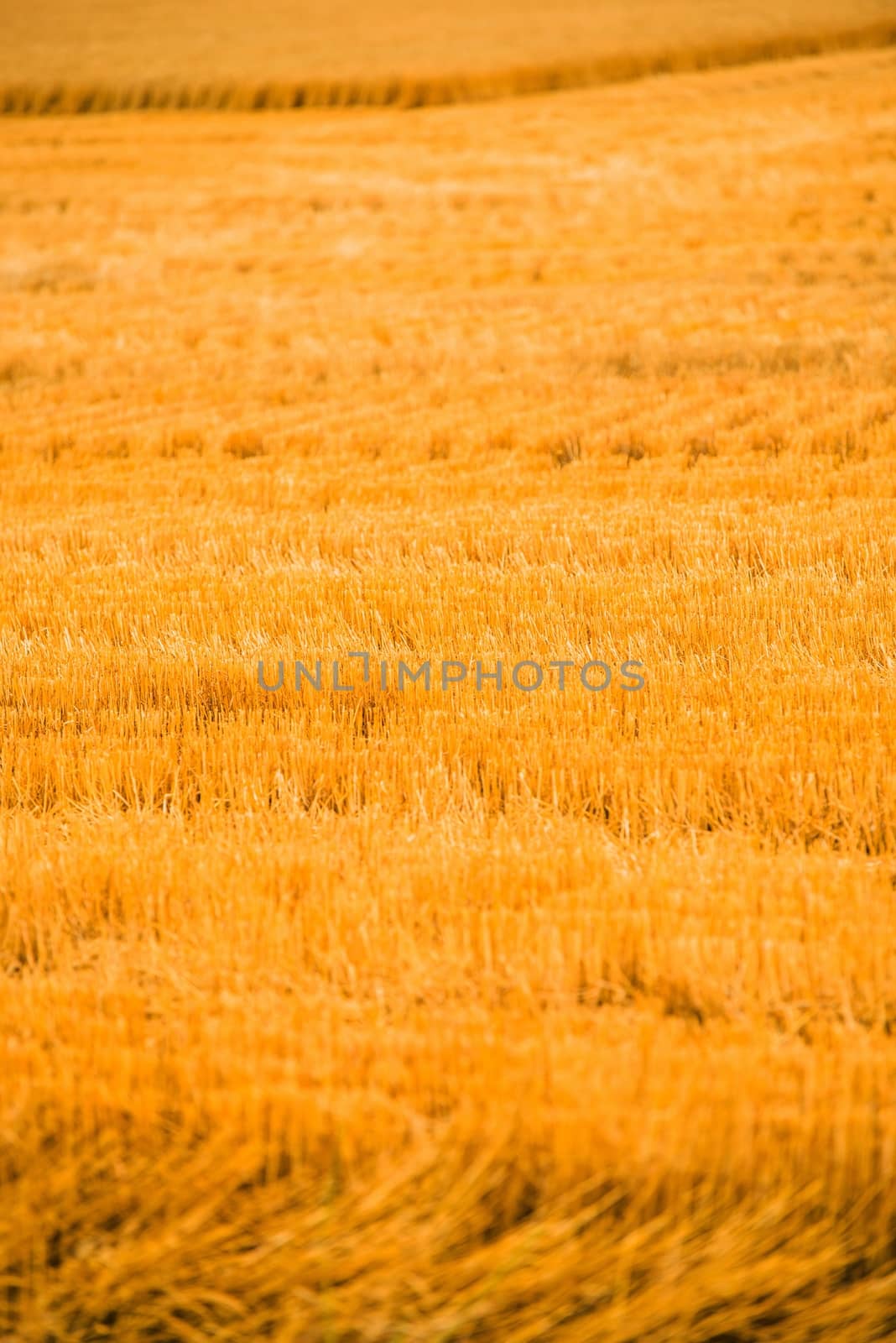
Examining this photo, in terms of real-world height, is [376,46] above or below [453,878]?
above

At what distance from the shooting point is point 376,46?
50375 millimetres

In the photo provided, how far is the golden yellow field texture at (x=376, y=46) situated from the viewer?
43.5m

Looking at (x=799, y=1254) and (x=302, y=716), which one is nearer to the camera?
(x=799, y=1254)

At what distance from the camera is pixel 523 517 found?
7.99 meters

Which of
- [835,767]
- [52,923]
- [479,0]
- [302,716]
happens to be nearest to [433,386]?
[302,716]

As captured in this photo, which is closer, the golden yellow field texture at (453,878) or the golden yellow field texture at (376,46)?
the golden yellow field texture at (453,878)

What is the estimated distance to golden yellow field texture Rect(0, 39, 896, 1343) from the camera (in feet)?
7.58

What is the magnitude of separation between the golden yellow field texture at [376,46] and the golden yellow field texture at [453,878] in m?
36.9

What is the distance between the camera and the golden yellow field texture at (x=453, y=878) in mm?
2311

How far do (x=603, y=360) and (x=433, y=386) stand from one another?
190cm

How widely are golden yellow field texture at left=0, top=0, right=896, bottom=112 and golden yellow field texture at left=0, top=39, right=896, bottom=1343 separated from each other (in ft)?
121

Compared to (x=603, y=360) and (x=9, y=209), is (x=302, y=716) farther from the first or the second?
(x=9, y=209)

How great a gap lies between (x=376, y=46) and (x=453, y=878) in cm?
5354

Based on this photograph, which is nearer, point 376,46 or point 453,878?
point 453,878
